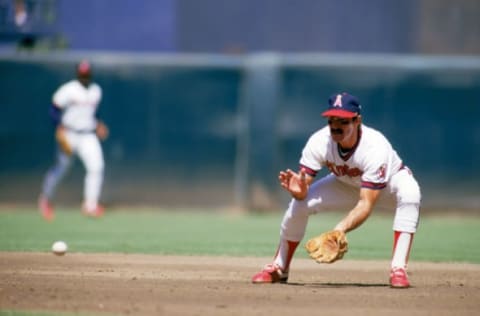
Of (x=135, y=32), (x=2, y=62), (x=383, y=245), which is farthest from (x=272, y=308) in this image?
(x=135, y=32)

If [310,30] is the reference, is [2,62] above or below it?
below

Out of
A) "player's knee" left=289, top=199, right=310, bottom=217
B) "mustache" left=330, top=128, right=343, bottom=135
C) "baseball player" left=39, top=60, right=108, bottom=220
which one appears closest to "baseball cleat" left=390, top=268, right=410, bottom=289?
"player's knee" left=289, top=199, right=310, bottom=217

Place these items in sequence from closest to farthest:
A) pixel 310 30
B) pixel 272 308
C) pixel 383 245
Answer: pixel 272 308 → pixel 383 245 → pixel 310 30

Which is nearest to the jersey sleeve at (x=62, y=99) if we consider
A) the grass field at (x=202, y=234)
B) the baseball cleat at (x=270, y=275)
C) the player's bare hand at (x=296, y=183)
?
the grass field at (x=202, y=234)

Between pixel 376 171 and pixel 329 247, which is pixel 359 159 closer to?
pixel 376 171

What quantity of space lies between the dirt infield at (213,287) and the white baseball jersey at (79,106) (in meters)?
5.14

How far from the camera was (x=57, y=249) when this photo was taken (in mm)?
9961

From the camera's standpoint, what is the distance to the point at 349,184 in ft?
26.8

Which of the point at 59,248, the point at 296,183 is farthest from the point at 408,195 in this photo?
the point at 59,248

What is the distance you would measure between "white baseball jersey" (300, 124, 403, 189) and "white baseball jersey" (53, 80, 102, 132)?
7793mm

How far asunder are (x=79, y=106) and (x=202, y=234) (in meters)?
3.17

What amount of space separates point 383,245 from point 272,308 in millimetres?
5754

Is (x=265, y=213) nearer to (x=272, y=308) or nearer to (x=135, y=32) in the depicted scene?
(x=135, y=32)

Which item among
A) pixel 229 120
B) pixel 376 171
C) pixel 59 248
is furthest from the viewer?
pixel 229 120
